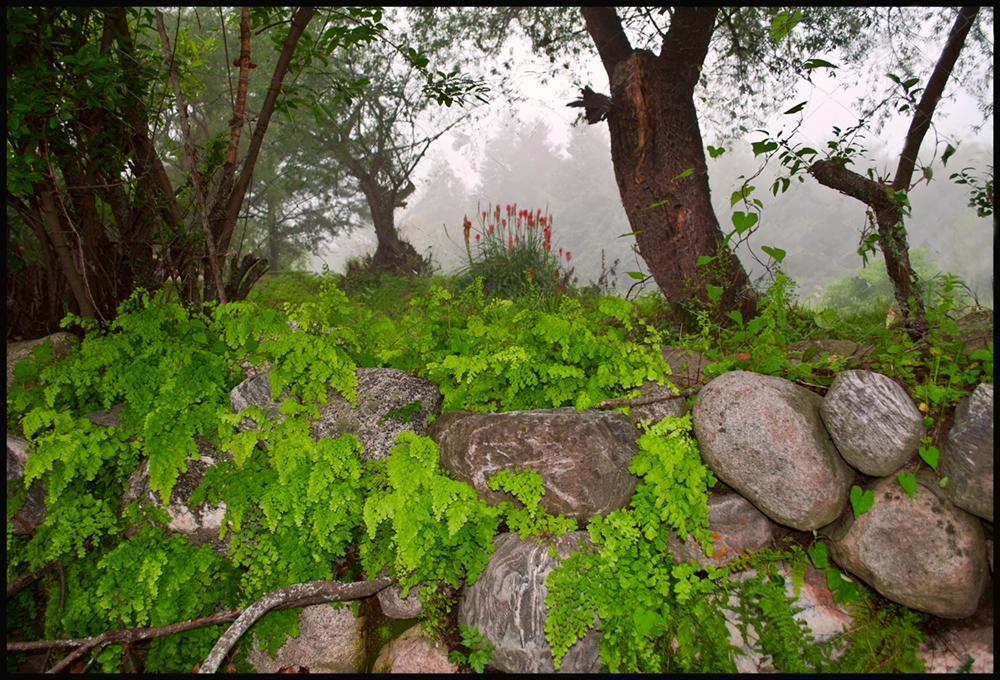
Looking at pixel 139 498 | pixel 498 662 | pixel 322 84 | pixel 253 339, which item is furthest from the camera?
pixel 322 84

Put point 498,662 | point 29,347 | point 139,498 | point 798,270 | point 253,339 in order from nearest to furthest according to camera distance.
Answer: point 498,662, point 139,498, point 253,339, point 29,347, point 798,270

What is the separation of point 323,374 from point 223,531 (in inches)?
36.0

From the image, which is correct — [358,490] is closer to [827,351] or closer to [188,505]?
[188,505]

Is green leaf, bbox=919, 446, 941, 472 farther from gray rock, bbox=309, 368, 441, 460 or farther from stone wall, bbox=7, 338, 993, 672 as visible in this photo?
gray rock, bbox=309, 368, 441, 460

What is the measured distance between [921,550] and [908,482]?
0.30 meters

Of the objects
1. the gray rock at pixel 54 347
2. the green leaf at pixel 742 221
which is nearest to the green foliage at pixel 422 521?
the green leaf at pixel 742 221

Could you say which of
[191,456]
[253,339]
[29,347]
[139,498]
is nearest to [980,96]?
[253,339]

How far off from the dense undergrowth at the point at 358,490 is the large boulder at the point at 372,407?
11cm

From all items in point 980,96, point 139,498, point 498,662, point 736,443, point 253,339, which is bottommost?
point 498,662

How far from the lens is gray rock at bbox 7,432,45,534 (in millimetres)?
2838

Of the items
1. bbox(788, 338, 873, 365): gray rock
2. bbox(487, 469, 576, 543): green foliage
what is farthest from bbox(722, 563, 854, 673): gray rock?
bbox(788, 338, 873, 365): gray rock

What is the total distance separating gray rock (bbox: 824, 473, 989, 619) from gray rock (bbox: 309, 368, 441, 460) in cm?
221

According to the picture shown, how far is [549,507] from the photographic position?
9.01 feet

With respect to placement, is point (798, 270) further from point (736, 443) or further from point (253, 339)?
point (253, 339)
